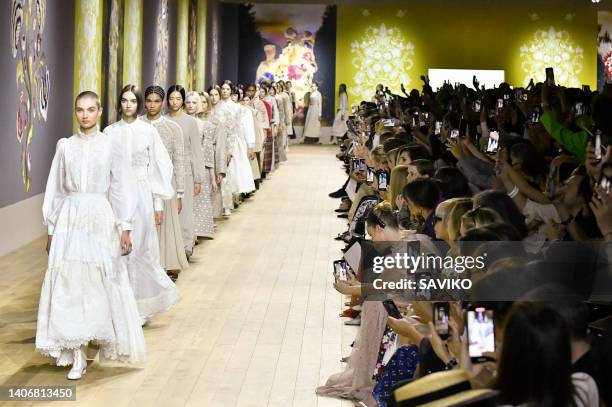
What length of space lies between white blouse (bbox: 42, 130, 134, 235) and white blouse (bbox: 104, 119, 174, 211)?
1.14m

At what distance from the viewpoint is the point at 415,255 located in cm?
451

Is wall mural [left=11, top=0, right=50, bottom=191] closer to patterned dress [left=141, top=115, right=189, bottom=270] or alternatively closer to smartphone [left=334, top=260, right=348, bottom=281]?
patterned dress [left=141, top=115, right=189, bottom=270]

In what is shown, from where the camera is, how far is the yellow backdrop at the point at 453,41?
29.5 metres

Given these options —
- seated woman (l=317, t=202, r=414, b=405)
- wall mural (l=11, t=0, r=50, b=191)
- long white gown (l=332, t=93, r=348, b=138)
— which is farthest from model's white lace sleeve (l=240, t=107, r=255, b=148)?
long white gown (l=332, t=93, r=348, b=138)

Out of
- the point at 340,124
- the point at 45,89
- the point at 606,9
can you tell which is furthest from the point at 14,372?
the point at 606,9

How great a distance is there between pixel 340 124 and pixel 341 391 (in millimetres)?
23281

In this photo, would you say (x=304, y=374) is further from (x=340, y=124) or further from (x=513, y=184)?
(x=340, y=124)

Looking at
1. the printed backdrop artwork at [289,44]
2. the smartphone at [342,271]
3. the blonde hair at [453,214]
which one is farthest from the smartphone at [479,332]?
the printed backdrop artwork at [289,44]

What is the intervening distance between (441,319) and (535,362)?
97 cm

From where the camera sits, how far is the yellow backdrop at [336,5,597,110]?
96.9 ft

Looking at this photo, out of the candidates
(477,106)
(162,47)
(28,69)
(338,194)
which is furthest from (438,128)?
(162,47)

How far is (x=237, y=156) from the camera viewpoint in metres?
13.7

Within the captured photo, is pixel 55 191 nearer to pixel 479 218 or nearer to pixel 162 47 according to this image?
pixel 479 218

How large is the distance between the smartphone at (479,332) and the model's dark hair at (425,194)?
2677 millimetres
